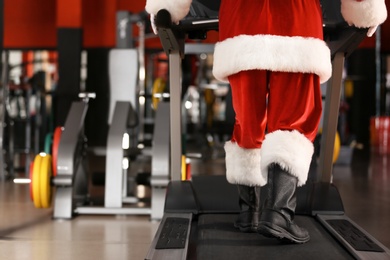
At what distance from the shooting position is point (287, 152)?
2225 millimetres

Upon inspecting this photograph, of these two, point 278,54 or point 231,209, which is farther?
point 231,209

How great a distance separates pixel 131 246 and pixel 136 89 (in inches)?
87.5

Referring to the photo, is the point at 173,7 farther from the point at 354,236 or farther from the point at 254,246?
the point at 354,236

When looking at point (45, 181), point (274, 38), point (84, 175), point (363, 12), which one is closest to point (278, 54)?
point (274, 38)

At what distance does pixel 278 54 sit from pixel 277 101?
162mm

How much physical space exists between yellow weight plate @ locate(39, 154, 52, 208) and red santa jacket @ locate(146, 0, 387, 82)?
1678 millimetres

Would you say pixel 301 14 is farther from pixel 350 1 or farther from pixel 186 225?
pixel 186 225

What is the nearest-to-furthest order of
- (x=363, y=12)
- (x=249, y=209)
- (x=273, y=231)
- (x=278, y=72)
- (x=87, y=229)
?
(x=273, y=231), (x=278, y=72), (x=363, y=12), (x=249, y=209), (x=87, y=229)

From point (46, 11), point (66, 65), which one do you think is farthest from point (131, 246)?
point (46, 11)

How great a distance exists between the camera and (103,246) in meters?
3.03

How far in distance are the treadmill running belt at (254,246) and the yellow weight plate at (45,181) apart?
1.35 meters

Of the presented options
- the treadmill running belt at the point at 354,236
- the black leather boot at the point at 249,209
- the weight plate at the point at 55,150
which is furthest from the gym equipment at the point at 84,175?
the treadmill running belt at the point at 354,236

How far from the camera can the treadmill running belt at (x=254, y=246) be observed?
2.14 meters

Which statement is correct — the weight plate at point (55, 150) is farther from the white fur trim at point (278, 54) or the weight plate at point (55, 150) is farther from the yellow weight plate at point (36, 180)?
the white fur trim at point (278, 54)
